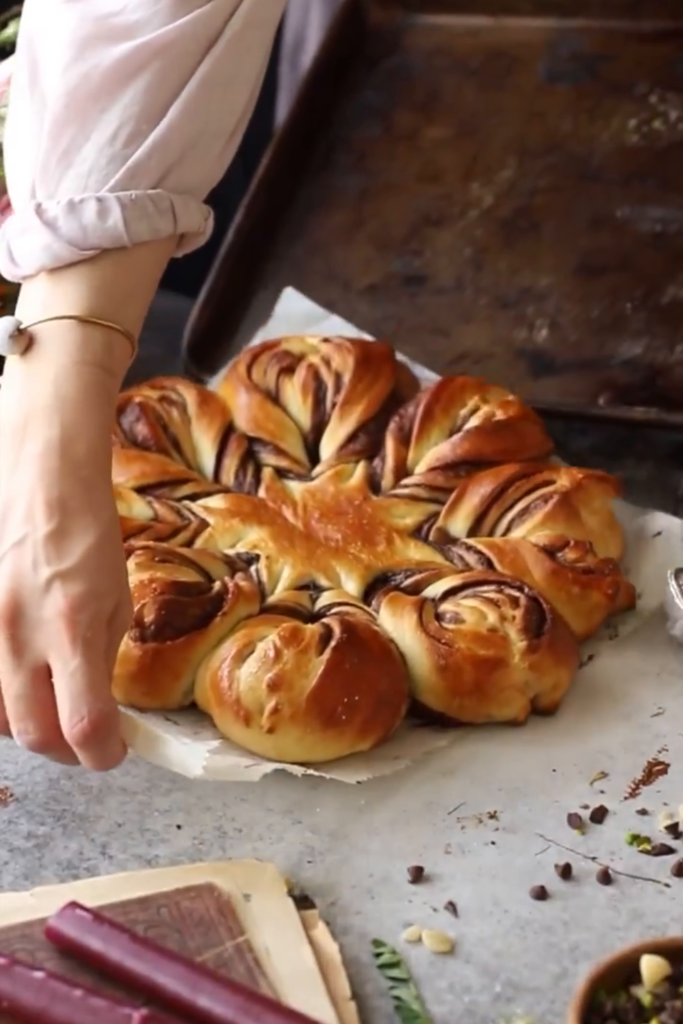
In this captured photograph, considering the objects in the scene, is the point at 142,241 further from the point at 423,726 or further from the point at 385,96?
the point at 385,96

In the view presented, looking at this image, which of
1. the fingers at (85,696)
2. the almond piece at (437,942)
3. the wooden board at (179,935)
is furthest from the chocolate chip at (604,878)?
the fingers at (85,696)

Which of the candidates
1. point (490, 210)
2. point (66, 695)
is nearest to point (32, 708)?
point (66, 695)

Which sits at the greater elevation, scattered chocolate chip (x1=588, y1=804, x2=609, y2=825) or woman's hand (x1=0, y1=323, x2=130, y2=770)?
woman's hand (x1=0, y1=323, x2=130, y2=770)

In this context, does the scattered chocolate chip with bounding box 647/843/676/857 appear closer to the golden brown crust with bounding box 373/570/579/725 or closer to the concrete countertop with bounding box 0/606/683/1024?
the concrete countertop with bounding box 0/606/683/1024

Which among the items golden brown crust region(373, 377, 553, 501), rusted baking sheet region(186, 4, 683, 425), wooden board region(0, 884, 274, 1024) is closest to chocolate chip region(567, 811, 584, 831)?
wooden board region(0, 884, 274, 1024)

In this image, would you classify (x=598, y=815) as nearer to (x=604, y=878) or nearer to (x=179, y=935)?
(x=604, y=878)

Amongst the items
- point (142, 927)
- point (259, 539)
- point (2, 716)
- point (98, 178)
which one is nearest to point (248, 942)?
point (142, 927)
